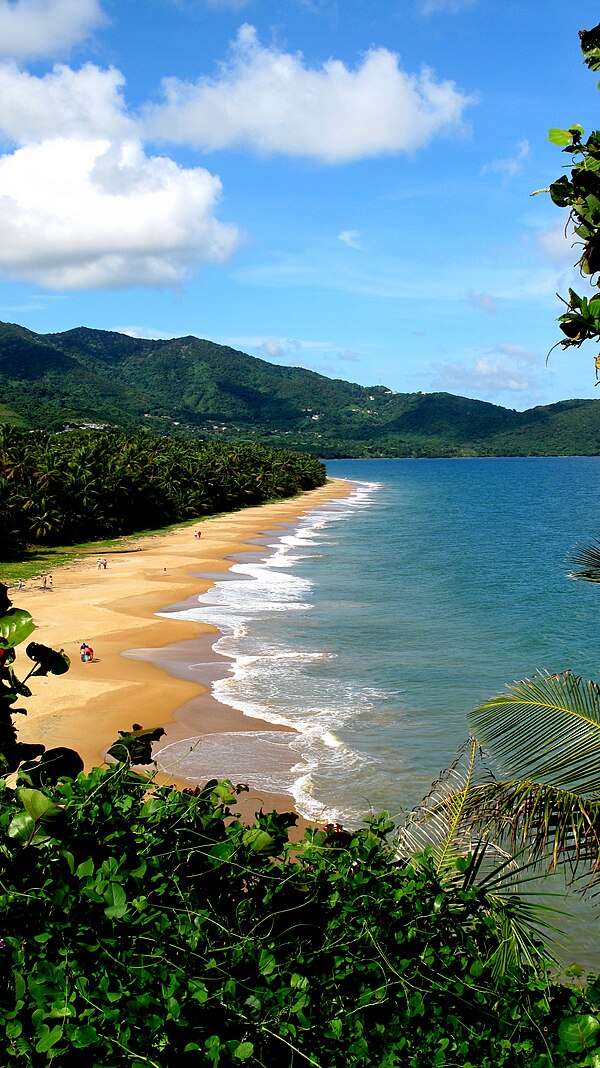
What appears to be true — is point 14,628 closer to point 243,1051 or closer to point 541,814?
point 243,1051

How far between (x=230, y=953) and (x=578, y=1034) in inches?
60.0

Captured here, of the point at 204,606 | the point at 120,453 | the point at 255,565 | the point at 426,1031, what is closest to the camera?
the point at 426,1031

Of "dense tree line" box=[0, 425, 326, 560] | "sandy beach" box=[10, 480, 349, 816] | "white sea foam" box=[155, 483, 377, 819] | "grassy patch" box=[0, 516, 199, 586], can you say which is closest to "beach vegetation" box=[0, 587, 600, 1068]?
"white sea foam" box=[155, 483, 377, 819]

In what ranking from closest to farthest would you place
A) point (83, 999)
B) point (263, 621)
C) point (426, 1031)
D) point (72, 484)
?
point (83, 999) < point (426, 1031) < point (263, 621) < point (72, 484)

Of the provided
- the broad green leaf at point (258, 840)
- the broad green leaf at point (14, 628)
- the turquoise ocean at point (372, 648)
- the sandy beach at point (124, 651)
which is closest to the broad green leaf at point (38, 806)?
the broad green leaf at point (14, 628)

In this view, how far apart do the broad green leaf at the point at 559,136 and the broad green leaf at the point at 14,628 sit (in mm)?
3387

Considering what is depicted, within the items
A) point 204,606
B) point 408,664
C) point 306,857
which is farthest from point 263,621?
point 306,857

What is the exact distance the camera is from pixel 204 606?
31031 mm

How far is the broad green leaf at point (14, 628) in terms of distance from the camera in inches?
152

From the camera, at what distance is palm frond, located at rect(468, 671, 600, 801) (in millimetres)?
6000

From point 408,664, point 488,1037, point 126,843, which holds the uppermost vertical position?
point 126,843

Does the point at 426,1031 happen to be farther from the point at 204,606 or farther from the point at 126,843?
the point at 204,606

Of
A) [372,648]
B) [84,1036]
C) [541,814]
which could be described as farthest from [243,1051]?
[372,648]

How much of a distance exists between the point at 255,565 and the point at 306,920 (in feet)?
127
